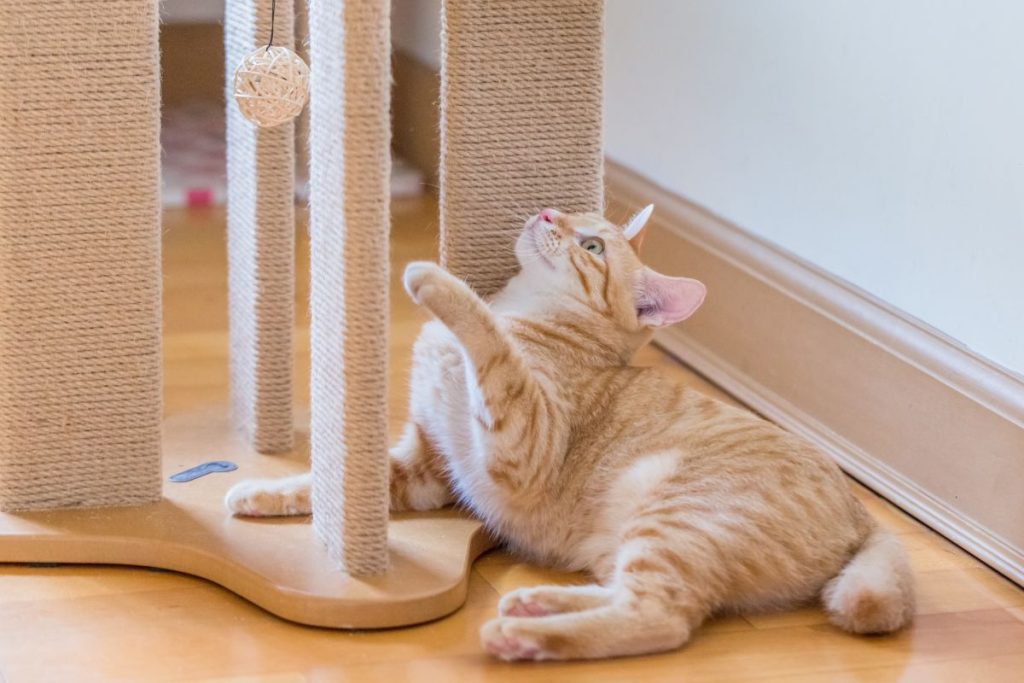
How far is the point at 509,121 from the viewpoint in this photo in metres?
1.73

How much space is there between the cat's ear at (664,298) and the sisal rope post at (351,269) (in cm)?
37

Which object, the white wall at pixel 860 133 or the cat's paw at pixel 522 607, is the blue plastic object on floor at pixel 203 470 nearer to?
the cat's paw at pixel 522 607

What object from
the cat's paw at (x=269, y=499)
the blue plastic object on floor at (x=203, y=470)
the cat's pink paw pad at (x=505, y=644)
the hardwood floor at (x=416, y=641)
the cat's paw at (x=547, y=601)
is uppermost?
the cat's paw at (x=269, y=499)

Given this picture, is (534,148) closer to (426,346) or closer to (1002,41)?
(426,346)

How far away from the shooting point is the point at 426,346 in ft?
5.60

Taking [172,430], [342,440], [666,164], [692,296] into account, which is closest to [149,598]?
[342,440]

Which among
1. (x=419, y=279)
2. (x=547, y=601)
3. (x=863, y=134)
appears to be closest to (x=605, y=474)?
(x=547, y=601)

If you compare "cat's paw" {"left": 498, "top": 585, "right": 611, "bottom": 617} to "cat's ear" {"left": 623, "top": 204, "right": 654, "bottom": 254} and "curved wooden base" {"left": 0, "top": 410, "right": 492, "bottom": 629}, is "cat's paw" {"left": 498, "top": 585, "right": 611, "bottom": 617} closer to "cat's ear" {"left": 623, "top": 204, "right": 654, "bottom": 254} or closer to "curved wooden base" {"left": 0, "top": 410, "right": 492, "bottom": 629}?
"curved wooden base" {"left": 0, "top": 410, "right": 492, "bottom": 629}

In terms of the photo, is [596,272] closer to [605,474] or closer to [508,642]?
[605,474]

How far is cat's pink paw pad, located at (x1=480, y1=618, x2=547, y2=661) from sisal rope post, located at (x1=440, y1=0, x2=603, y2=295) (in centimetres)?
50

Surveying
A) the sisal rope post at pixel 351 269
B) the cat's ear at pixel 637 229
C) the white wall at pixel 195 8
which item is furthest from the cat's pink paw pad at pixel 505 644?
the white wall at pixel 195 8

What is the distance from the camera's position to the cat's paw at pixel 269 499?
1.63 m

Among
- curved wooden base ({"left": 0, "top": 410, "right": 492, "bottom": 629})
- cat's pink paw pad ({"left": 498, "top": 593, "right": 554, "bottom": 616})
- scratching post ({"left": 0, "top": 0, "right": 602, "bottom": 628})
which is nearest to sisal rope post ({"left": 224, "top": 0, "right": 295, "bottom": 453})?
scratching post ({"left": 0, "top": 0, "right": 602, "bottom": 628})

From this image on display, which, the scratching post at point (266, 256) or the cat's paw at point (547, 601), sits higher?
the scratching post at point (266, 256)
